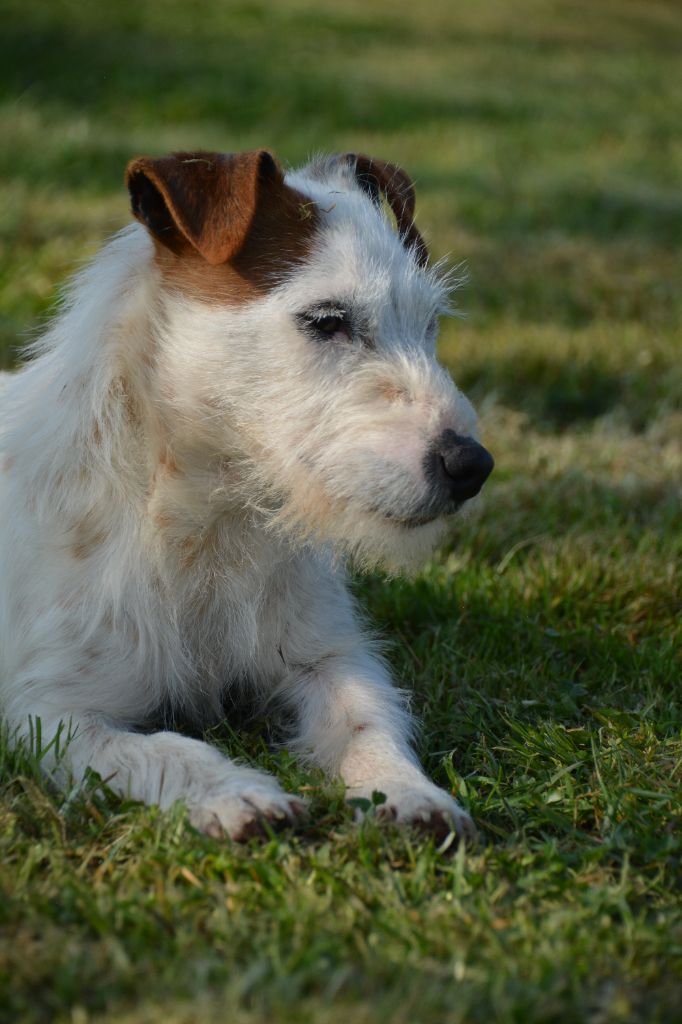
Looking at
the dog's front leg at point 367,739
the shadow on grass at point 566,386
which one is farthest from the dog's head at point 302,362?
the shadow on grass at point 566,386

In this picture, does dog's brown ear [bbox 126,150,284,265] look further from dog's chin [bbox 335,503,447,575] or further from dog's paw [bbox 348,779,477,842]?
dog's paw [bbox 348,779,477,842]

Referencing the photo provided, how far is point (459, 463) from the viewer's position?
2.90 m

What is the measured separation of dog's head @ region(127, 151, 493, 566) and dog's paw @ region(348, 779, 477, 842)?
65 cm

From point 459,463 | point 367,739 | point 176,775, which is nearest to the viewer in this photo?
point 176,775

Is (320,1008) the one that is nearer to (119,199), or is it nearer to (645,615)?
(645,615)

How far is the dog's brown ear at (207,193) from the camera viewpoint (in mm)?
3109

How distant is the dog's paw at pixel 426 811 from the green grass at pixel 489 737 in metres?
0.05

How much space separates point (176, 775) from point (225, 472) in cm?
84

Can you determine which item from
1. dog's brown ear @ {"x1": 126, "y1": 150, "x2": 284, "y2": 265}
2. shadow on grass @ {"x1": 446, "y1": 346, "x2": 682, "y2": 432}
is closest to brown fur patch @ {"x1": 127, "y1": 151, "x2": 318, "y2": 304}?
dog's brown ear @ {"x1": 126, "y1": 150, "x2": 284, "y2": 265}

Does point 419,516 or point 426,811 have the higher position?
point 419,516

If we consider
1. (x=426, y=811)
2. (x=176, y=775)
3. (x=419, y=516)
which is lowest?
(x=176, y=775)

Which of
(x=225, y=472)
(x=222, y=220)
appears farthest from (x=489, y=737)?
(x=222, y=220)

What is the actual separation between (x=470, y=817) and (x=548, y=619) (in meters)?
1.39

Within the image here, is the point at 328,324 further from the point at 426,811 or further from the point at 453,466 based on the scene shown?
the point at 426,811
